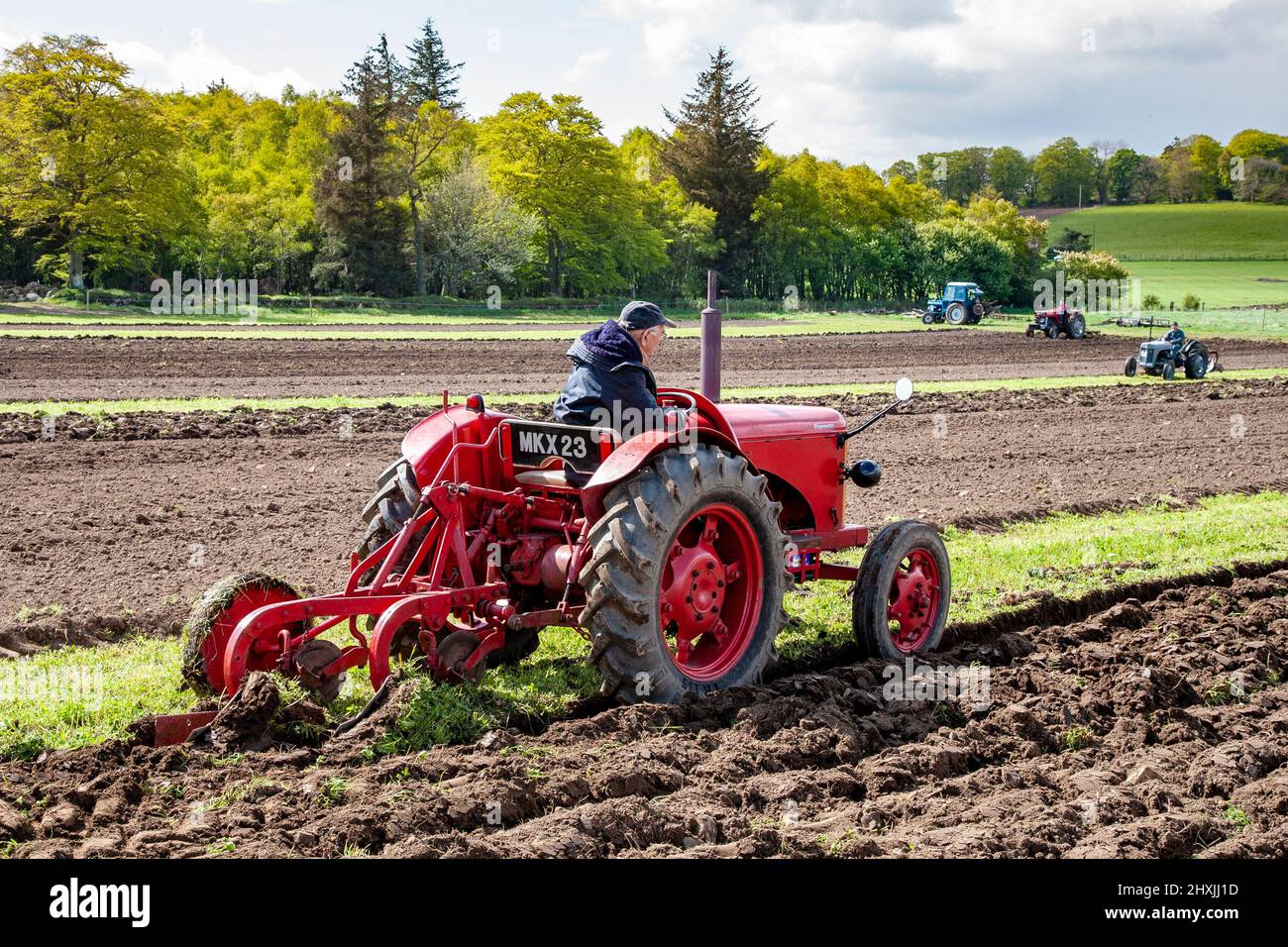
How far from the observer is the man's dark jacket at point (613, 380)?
222 inches

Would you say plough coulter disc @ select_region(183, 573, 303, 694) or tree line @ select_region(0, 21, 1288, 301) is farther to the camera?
tree line @ select_region(0, 21, 1288, 301)

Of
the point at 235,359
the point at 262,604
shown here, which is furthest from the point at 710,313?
the point at 235,359

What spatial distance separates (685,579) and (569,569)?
21.1 inches

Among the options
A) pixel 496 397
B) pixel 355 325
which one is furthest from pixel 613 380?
pixel 355 325

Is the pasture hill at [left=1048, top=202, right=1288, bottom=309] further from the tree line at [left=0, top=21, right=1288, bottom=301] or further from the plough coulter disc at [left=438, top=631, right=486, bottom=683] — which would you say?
the plough coulter disc at [left=438, top=631, right=486, bottom=683]

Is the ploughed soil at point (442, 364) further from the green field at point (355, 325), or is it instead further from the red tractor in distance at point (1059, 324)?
the green field at point (355, 325)

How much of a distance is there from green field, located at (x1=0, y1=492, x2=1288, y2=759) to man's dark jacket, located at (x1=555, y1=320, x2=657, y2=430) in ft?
4.31

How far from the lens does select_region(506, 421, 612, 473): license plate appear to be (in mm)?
5633

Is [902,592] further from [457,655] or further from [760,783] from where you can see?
[457,655]

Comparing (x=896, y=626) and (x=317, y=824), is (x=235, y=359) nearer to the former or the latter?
(x=896, y=626)

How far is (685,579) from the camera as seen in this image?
5.48 m
